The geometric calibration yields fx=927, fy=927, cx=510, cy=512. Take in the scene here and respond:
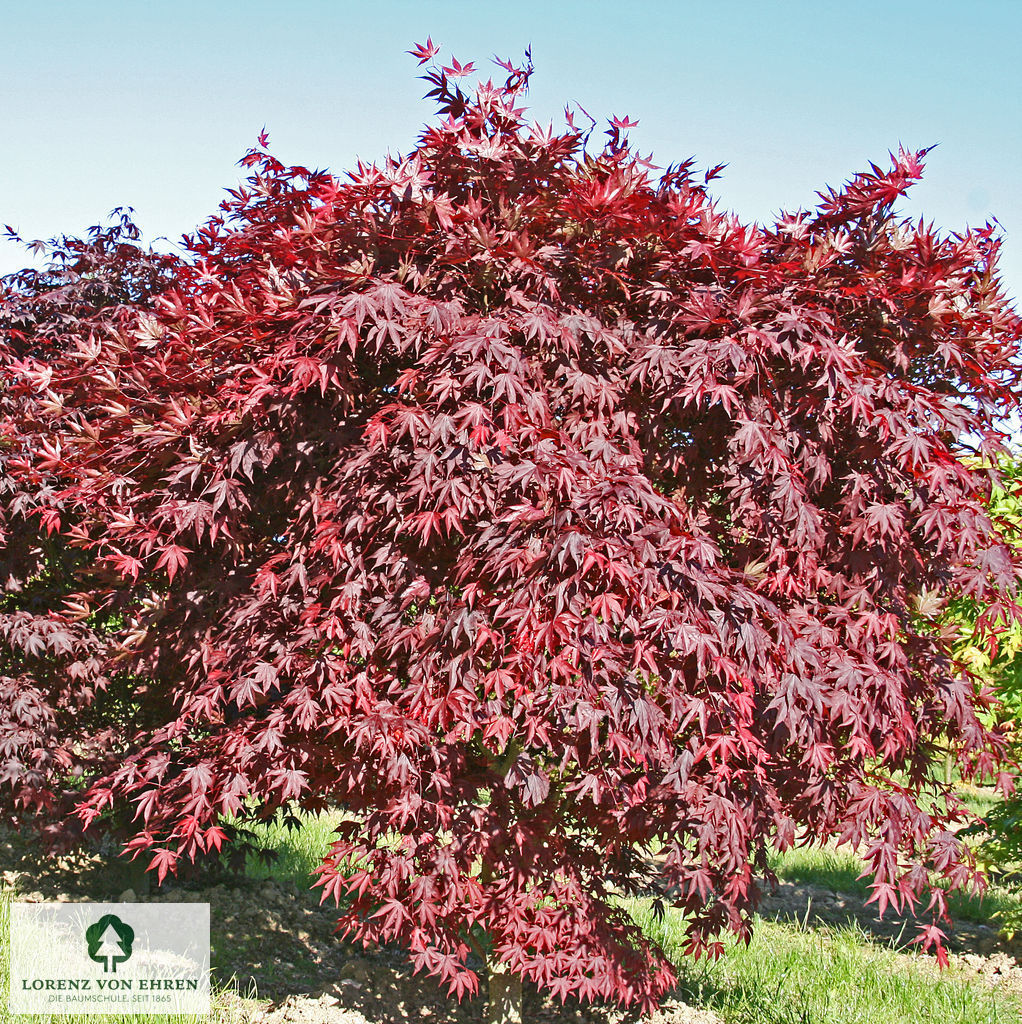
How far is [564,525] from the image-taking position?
3092 mm

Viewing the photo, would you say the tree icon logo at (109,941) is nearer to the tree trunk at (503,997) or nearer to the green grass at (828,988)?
the tree trunk at (503,997)

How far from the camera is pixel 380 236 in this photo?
141 inches

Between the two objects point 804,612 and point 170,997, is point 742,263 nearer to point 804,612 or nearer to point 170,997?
point 804,612

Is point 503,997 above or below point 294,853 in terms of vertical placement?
above

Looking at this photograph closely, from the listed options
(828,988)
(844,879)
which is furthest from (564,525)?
(844,879)

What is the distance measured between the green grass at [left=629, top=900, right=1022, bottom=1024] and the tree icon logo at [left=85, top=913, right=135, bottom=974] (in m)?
3.06

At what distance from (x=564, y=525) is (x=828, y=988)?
11.1 ft

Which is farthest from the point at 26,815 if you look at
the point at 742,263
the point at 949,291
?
the point at 949,291

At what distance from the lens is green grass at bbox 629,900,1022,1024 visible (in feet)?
15.0

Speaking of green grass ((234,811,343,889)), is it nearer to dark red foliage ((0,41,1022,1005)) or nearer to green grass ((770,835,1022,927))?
dark red foliage ((0,41,1022,1005))

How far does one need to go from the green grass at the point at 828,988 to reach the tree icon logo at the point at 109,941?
121 inches

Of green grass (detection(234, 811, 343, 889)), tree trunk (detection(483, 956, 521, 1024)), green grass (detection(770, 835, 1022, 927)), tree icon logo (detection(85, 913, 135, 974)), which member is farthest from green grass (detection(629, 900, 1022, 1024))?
tree icon logo (detection(85, 913, 135, 974))

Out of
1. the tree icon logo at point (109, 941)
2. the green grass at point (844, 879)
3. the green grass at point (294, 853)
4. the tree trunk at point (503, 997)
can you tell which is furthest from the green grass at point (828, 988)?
the tree icon logo at point (109, 941)

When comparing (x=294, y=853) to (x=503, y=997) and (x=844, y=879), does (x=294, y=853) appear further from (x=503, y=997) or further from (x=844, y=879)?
(x=844, y=879)
